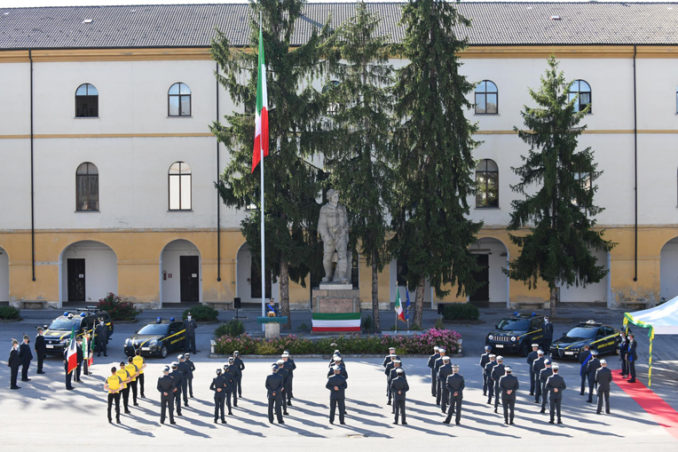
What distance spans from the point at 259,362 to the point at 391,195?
8.75 m

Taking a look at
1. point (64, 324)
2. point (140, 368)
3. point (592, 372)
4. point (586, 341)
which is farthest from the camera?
point (64, 324)

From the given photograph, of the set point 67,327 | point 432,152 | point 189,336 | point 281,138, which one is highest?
point 281,138

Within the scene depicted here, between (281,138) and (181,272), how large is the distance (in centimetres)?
1335

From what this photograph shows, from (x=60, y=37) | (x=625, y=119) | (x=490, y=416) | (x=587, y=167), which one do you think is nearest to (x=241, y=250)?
(x=60, y=37)

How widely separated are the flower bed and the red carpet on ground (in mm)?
5895

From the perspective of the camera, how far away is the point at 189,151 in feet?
124

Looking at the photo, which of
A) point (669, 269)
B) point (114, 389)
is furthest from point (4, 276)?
point (669, 269)

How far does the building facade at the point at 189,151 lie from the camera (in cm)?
3756

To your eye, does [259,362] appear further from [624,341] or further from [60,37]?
[60,37]

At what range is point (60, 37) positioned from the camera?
39031 mm

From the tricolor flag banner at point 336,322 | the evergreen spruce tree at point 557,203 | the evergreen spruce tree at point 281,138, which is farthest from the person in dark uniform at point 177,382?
the evergreen spruce tree at point 557,203

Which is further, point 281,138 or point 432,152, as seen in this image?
point 281,138

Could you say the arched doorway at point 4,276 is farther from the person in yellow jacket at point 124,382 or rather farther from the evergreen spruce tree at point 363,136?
→ the person in yellow jacket at point 124,382

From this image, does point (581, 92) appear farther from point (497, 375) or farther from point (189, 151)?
→ point (497, 375)
